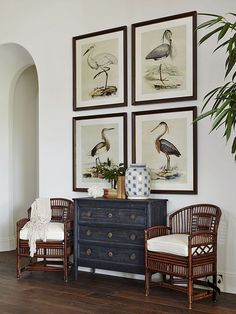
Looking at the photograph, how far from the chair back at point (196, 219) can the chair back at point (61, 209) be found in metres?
1.31

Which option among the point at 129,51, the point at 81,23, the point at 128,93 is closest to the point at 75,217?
the point at 128,93

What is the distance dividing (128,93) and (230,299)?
7.83ft

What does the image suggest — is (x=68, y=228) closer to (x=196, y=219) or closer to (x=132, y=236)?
(x=132, y=236)

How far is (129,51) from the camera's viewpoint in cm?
502

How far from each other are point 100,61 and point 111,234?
2.00m

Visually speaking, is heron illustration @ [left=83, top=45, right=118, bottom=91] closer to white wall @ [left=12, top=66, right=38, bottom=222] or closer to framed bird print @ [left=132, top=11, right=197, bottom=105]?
framed bird print @ [left=132, top=11, right=197, bottom=105]

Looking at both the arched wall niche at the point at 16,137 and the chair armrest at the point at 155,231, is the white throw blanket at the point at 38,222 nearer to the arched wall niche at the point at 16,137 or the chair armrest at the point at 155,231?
the chair armrest at the point at 155,231

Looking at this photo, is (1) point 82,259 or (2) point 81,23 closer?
(1) point 82,259

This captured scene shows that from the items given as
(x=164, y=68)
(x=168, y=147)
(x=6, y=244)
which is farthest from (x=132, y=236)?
(x=6, y=244)

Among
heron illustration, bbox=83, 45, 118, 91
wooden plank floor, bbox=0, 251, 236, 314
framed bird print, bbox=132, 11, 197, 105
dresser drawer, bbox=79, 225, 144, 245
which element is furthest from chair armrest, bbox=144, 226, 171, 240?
heron illustration, bbox=83, 45, 118, 91

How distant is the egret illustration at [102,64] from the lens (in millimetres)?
5141

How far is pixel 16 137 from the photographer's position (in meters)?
6.94

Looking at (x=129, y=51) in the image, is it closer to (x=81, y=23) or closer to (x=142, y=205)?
(x=81, y=23)

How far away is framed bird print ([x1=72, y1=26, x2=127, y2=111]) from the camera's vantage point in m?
5.06
